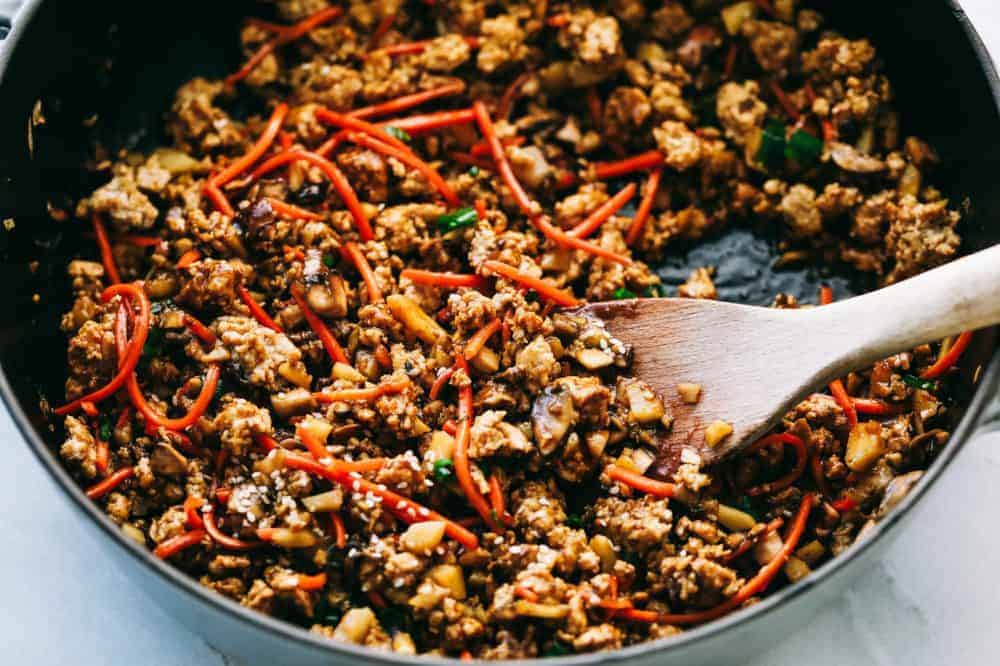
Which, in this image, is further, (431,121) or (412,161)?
(431,121)

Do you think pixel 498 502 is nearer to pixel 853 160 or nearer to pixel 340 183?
pixel 340 183

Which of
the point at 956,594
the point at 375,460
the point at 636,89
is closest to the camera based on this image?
the point at 375,460

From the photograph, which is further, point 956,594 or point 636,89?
point 636,89

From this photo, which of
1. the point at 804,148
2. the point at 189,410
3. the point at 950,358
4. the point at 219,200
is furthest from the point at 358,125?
the point at 950,358

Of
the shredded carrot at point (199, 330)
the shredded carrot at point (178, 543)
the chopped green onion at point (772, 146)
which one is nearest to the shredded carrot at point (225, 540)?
the shredded carrot at point (178, 543)

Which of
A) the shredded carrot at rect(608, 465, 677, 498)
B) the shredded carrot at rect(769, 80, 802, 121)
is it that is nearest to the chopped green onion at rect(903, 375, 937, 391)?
the shredded carrot at rect(608, 465, 677, 498)

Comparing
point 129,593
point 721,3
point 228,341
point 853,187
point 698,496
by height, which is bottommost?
point 129,593

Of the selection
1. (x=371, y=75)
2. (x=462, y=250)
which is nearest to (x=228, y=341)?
(x=462, y=250)

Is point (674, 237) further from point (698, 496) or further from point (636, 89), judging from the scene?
point (698, 496)
